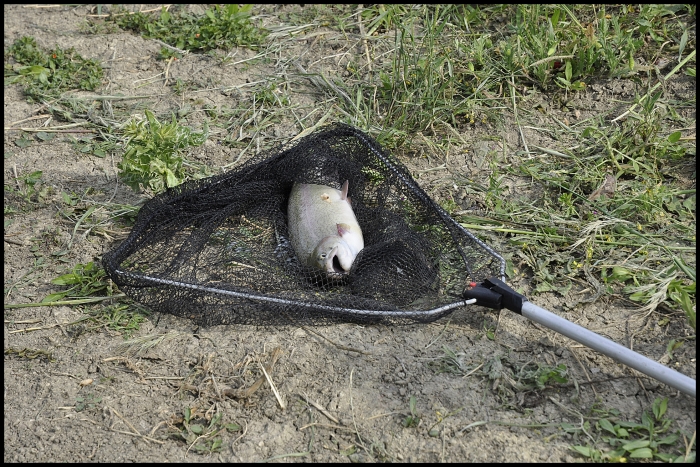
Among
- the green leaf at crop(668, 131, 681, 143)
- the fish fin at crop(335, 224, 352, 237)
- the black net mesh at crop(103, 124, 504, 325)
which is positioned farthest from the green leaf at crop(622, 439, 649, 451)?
the green leaf at crop(668, 131, 681, 143)

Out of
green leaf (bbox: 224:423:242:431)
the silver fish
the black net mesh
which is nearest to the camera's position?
green leaf (bbox: 224:423:242:431)

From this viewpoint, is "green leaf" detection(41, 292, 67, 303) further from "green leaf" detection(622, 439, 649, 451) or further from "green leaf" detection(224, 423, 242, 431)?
"green leaf" detection(622, 439, 649, 451)

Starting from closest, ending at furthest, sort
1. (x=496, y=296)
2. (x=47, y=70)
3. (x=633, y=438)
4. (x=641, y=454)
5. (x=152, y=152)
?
1. (x=641, y=454)
2. (x=633, y=438)
3. (x=496, y=296)
4. (x=152, y=152)
5. (x=47, y=70)

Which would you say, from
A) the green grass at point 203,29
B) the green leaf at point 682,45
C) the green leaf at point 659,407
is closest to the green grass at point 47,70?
the green grass at point 203,29

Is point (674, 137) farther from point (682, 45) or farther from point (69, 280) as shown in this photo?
point (69, 280)

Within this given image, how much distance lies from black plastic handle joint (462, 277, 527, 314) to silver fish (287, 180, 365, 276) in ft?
2.16

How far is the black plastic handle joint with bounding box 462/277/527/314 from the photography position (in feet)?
11.3

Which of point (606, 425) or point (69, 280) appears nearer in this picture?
point (606, 425)

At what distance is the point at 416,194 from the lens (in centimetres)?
418

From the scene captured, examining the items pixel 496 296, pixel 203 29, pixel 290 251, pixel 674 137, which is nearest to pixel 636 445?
pixel 496 296

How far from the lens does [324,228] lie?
401cm

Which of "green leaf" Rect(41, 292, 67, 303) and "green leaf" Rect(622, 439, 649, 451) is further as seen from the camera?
"green leaf" Rect(41, 292, 67, 303)

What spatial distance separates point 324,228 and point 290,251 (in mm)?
261

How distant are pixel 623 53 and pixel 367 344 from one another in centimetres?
290
